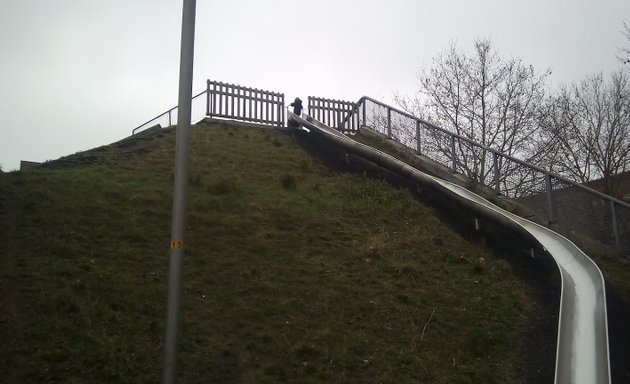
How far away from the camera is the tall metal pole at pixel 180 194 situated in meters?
5.37

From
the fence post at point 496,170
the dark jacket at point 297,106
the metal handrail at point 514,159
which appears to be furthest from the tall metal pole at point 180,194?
the dark jacket at point 297,106

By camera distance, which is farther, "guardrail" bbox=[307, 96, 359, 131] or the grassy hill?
"guardrail" bbox=[307, 96, 359, 131]

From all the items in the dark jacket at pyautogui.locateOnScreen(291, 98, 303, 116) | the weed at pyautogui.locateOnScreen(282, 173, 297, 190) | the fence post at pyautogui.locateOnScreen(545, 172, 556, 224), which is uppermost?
the dark jacket at pyautogui.locateOnScreen(291, 98, 303, 116)

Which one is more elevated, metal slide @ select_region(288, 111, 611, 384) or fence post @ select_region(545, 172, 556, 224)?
fence post @ select_region(545, 172, 556, 224)

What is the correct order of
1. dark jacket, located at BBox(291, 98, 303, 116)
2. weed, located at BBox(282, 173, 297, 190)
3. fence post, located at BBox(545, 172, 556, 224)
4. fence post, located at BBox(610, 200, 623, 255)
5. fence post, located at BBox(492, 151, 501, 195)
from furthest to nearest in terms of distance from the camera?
dark jacket, located at BBox(291, 98, 303, 116), weed, located at BBox(282, 173, 297, 190), fence post, located at BBox(492, 151, 501, 195), fence post, located at BBox(545, 172, 556, 224), fence post, located at BBox(610, 200, 623, 255)

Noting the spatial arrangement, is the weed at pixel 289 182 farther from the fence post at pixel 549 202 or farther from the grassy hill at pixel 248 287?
the fence post at pixel 549 202

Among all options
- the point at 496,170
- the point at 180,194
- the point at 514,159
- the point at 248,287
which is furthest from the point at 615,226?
the point at 180,194

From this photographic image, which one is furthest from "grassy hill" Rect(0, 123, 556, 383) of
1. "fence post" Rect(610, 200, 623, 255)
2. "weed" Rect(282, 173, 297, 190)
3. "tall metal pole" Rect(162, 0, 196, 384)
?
→ "fence post" Rect(610, 200, 623, 255)

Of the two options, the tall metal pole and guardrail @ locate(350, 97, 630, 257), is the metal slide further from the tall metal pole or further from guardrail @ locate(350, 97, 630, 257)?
the tall metal pole

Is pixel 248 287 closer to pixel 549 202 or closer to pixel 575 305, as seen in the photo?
pixel 575 305

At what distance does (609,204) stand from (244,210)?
733cm

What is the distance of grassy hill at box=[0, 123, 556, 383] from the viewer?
6805mm

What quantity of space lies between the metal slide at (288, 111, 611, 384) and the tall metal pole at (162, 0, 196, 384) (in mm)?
4352

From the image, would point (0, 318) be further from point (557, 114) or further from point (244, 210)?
point (557, 114)
